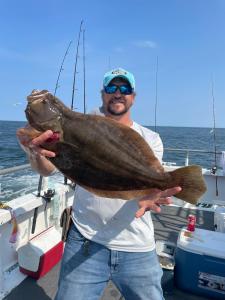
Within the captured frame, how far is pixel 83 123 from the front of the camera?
215 cm

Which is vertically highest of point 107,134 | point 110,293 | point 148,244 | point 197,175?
point 107,134

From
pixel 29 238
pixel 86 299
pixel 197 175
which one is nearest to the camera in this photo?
pixel 197 175

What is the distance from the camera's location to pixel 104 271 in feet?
8.43

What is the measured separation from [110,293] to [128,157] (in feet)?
8.47

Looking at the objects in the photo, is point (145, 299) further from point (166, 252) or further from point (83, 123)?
point (166, 252)

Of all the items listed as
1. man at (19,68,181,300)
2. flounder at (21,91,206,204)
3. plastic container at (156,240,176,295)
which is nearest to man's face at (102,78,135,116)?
man at (19,68,181,300)

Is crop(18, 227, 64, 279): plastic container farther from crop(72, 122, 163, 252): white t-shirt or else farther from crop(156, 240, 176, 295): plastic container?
crop(72, 122, 163, 252): white t-shirt

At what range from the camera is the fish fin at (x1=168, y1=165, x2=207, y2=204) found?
2.09m

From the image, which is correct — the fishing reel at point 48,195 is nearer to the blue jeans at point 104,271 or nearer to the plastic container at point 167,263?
the plastic container at point 167,263

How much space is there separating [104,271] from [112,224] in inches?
14.1

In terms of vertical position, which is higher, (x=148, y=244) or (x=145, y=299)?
(x=148, y=244)

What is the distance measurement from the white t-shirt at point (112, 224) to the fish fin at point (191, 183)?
554 millimetres

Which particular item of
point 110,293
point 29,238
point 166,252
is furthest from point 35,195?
point 166,252

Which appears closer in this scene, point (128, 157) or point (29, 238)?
point (128, 157)
